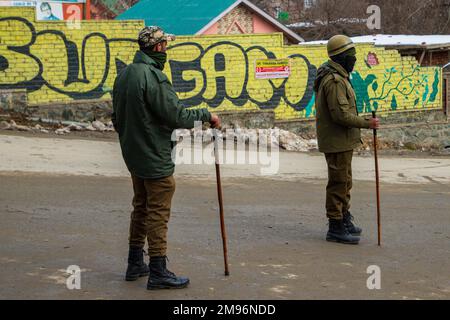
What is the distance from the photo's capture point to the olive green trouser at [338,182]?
7457 mm

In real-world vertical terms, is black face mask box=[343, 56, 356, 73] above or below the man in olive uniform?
above

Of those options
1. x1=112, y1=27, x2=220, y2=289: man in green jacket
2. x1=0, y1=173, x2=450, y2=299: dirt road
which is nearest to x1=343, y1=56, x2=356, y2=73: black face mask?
x1=0, y1=173, x2=450, y2=299: dirt road

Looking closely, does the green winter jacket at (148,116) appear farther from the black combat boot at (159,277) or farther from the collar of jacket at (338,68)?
the collar of jacket at (338,68)

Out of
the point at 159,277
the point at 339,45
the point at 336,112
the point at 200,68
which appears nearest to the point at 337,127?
the point at 336,112

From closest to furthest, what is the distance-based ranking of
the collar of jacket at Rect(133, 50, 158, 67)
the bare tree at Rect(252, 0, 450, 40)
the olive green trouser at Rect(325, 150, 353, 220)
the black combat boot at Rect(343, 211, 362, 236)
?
the collar of jacket at Rect(133, 50, 158, 67) < the olive green trouser at Rect(325, 150, 353, 220) < the black combat boot at Rect(343, 211, 362, 236) < the bare tree at Rect(252, 0, 450, 40)

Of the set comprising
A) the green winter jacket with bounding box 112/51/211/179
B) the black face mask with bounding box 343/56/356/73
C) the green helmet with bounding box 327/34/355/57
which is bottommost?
the green winter jacket with bounding box 112/51/211/179

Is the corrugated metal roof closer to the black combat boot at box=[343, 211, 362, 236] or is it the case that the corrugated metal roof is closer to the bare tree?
the bare tree

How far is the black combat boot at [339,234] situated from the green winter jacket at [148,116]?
2.46 metres

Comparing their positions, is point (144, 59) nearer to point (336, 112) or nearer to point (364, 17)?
point (336, 112)

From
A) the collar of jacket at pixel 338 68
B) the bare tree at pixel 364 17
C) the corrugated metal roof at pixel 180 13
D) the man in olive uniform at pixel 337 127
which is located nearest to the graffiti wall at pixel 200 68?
the corrugated metal roof at pixel 180 13

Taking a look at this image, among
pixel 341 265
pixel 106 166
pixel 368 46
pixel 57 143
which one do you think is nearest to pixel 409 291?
pixel 341 265

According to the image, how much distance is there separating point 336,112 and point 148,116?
7.95 ft

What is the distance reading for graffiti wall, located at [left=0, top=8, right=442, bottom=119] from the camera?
16844mm

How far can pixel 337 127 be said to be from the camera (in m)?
7.46
